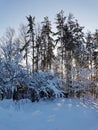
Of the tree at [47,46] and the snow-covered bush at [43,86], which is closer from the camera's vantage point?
the snow-covered bush at [43,86]

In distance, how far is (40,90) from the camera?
19.2m

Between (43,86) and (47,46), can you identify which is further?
(47,46)

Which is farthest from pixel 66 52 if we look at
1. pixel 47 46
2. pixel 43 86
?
pixel 43 86

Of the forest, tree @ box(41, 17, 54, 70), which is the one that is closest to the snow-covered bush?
the forest

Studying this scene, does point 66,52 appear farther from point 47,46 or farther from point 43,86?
point 43,86

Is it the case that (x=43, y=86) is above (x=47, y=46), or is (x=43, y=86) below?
below

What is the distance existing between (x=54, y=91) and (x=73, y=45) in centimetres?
1722

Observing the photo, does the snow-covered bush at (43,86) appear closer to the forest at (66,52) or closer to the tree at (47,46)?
the forest at (66,52)

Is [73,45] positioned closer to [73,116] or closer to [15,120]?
[73,116]

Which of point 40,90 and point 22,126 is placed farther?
point 40,90

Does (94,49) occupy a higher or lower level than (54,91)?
higher

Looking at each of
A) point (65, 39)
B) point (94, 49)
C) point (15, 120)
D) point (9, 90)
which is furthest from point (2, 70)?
point (94, 49)

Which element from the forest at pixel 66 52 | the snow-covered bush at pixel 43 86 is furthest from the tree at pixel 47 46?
the snow-covered bush at pixel 43 86

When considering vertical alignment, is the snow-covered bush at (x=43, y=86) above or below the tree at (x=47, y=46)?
below
